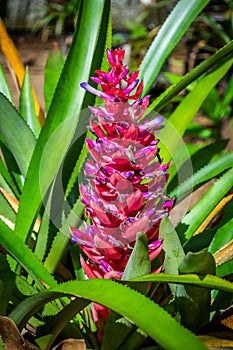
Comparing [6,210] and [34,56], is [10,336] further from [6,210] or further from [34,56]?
[34,56]

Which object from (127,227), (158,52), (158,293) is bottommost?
(158,293)

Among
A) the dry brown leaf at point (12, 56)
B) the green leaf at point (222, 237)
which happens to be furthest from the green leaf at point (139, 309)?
the dry brown leaf at point (12, 56)

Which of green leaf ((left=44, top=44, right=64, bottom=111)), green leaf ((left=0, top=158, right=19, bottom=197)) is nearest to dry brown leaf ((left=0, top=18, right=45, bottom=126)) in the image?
green leaf ((left=44, top=44, right=64, bottom=111))

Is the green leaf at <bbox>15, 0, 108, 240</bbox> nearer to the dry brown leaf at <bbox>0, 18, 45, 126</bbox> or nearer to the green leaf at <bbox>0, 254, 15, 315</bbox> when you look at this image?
the green leaf at <bbox>0, 254, 15, 315</bbox>

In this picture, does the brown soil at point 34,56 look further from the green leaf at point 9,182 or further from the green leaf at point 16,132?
the green leaf at point 16,132

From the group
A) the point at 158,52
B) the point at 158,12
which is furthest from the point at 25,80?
the point at 158,12

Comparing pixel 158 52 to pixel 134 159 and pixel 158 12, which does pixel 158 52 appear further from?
pixel 158 12
